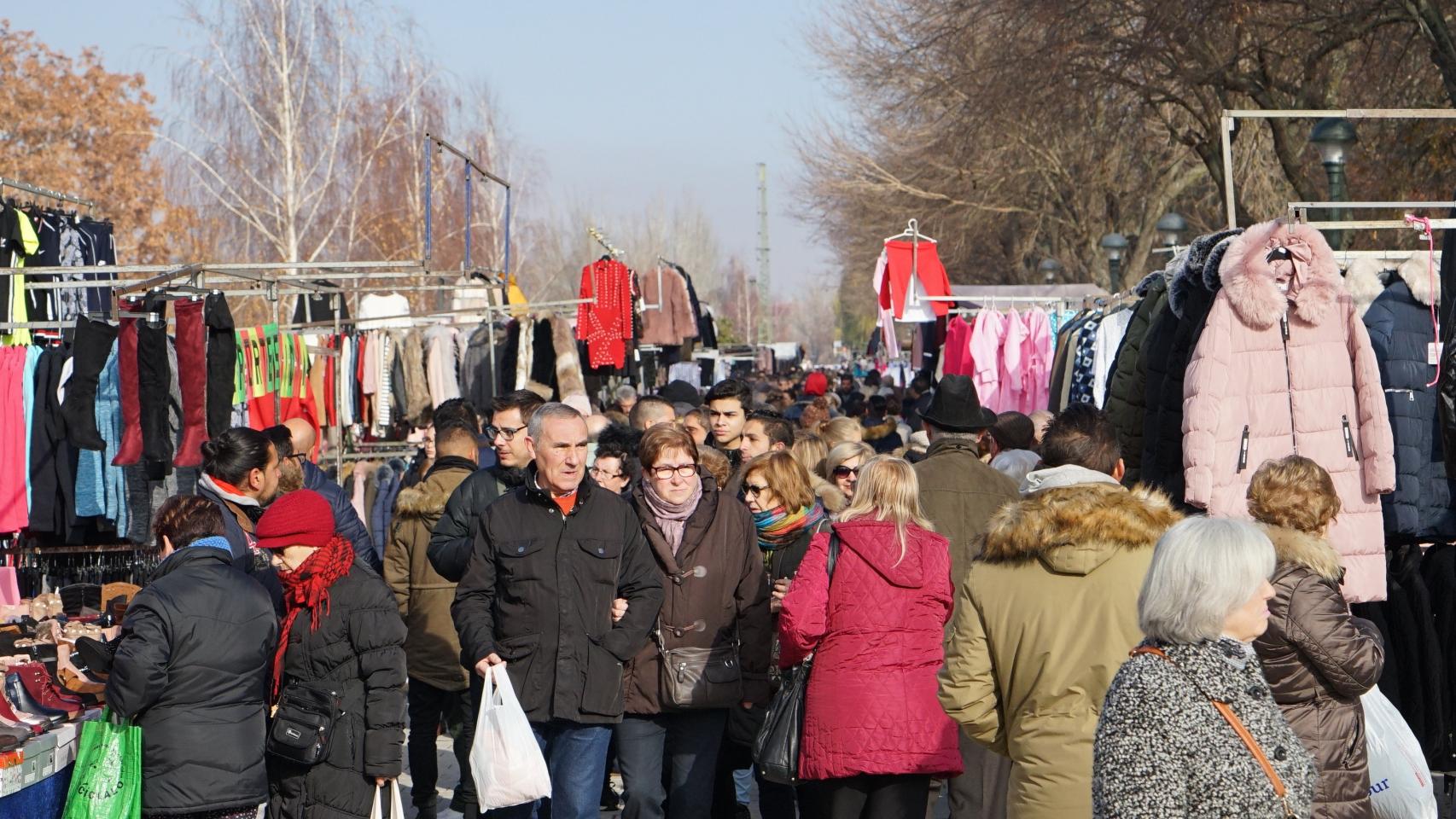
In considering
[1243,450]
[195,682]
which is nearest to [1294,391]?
[1243,450]

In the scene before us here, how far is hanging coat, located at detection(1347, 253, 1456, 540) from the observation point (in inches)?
302

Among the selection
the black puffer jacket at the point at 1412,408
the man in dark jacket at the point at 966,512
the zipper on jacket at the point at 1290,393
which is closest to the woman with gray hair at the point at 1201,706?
the man in dark jacket at the point at 966,512

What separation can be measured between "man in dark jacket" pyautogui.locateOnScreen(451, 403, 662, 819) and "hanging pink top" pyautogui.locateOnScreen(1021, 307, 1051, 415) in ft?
27.9

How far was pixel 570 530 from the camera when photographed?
6.42 meters

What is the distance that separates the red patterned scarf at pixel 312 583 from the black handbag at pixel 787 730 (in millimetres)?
1651

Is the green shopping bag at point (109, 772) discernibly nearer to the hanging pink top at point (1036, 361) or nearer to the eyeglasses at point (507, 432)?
the eyeglasses at point (507, 432)

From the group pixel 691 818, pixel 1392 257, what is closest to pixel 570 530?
pixel 691 818

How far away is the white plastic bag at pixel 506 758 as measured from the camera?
604cm

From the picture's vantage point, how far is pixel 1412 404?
25.4 feet

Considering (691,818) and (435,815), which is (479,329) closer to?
(435,815)

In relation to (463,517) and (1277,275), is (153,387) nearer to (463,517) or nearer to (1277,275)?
(463,517)

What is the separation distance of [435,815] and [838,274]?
4708 cm

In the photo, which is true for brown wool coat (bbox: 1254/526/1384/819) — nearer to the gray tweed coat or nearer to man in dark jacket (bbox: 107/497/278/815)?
the gray tweed coat

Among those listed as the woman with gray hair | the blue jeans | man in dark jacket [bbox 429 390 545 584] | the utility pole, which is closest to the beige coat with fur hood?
the woman with gray hair
